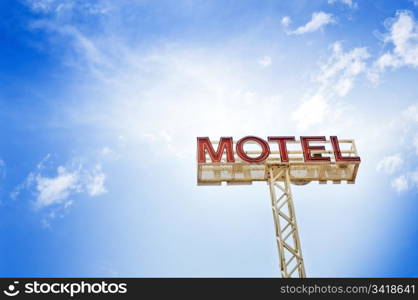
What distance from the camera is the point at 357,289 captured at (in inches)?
411

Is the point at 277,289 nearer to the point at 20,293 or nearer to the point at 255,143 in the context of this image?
the point at 20,293

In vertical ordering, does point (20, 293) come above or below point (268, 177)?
below

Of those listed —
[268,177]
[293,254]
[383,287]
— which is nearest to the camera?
[383,287]

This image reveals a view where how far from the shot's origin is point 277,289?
34.3 feet

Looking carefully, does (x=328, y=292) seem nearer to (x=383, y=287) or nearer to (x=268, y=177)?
(x=383, y=287)

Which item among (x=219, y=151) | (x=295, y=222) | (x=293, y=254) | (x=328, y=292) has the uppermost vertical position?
(x=219, y=151)

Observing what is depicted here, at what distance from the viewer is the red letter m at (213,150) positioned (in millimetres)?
17031

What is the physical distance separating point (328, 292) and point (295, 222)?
5.24 metres

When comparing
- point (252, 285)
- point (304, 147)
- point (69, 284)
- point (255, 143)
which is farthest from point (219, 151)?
point (69, 284)

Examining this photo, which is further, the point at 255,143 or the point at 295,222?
the point at 255,143

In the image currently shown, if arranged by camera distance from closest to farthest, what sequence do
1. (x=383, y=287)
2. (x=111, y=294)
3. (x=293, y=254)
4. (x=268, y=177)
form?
(x=111, y=294), (x=383, y=287), (x=293, y=254), (x=268, y=177)

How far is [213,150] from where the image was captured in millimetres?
17281

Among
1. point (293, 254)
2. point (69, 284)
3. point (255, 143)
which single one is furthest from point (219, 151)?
point (69, 284)

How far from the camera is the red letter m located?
17031 millimetres
